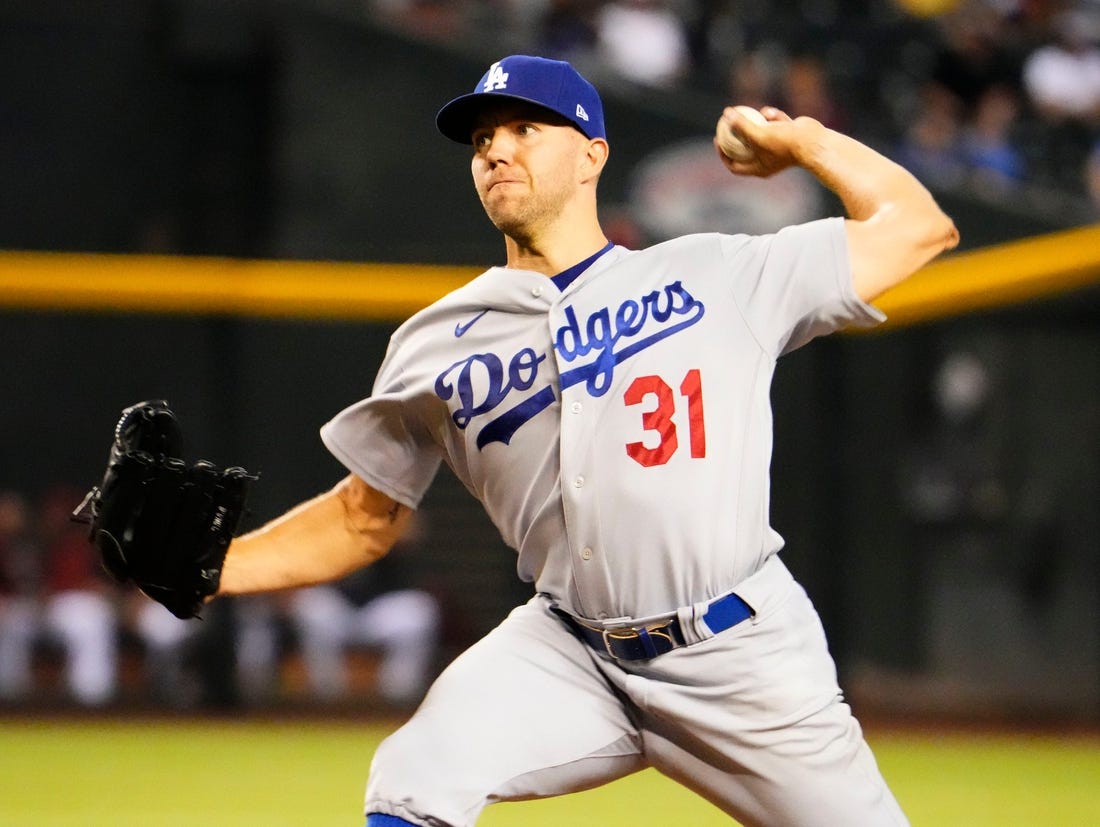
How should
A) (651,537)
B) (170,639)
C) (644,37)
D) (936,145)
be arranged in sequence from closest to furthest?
(651,537)
(170,639)
(936,145)
(644,37)

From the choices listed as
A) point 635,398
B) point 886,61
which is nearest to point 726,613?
point 635,398

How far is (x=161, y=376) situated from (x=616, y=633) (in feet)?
26.4

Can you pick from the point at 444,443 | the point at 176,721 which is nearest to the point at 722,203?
the point at 176,721

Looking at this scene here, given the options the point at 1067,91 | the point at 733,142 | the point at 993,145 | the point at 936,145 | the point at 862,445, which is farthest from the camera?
the point at 1067,91

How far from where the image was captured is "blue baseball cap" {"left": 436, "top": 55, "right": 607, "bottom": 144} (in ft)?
9.46

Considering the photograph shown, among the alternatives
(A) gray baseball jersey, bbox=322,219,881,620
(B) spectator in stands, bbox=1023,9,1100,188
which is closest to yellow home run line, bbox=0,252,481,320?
(B) spectator in stands, bbox=1023,9,1100,188

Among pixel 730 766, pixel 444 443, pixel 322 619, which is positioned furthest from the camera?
pixel 322 619

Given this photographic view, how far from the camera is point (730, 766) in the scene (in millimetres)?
2789

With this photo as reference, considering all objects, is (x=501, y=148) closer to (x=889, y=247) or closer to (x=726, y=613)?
(x=889, y=247)

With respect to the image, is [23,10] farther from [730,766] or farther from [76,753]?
[730,766]

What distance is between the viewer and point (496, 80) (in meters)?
2.90

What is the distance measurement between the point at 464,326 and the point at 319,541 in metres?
0.53

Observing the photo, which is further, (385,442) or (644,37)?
(644,37)

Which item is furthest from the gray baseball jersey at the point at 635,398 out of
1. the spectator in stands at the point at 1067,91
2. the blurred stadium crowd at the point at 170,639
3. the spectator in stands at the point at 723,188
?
the spectator in stands at the point at 1067,91
